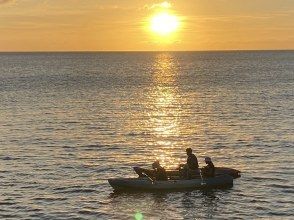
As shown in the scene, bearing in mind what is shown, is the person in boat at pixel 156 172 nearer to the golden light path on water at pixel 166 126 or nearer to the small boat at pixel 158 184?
the small boat at pixel 158 184

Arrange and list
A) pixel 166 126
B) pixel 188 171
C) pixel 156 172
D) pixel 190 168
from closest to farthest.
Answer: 1. pixel 156 172
2. pixel 188 171
3. pixel 190 168
4. pixel 166 126

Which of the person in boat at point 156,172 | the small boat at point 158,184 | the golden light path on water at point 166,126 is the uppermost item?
the golden light path on water at point 166,126

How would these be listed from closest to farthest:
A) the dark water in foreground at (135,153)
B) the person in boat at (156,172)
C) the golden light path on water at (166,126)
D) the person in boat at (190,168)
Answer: the dark water in foreground at (135,153)
the person in boat at (156,172)
the person in boat at (190,168)
the golden light path on water at (166,126)

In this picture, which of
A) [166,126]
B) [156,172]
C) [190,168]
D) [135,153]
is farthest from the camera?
[166,126]

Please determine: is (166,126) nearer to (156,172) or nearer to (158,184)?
(156,172)

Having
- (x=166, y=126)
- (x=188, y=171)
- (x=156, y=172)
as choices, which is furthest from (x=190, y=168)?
(x=166, y=126)

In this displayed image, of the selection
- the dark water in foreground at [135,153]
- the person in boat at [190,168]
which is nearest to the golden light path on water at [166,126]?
the dark water in foreground at [135,153]

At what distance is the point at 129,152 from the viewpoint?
50.1 meters

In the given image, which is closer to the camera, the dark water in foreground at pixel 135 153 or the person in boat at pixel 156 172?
the dark water in foreground at pixel 135 153

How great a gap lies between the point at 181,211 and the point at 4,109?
55670mm

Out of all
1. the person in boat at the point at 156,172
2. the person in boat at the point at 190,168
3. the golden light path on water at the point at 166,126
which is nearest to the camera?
the person in boat at the point at 156,172

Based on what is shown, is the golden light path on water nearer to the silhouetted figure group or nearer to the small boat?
the silhouetted figure group

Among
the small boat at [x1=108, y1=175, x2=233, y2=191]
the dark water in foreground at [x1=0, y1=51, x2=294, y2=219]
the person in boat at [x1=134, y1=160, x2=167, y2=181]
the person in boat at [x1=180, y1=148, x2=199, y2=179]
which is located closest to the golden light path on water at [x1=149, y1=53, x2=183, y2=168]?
the dark water in foreground at [x1=0, y1=51, x2=294, y2=219]

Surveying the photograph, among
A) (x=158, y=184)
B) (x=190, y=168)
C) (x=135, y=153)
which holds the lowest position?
(x=158, y=184)
